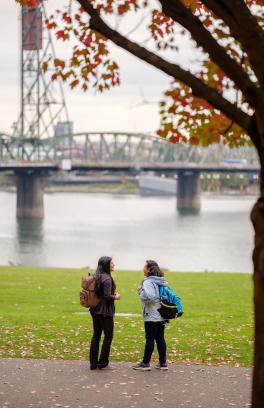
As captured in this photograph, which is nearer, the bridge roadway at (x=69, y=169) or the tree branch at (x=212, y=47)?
the tree branch at (x=212, y=47)

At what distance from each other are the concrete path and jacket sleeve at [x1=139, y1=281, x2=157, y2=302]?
100 cm

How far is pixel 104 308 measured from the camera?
1176cm

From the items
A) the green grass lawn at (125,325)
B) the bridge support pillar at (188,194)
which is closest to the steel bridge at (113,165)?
the bridge support pillar at (188,194)

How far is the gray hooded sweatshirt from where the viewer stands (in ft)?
37.8

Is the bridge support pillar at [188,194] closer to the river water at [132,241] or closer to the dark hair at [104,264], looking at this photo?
the river water at [132,241]

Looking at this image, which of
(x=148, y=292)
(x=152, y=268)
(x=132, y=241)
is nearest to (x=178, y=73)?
(x=152, y=268)

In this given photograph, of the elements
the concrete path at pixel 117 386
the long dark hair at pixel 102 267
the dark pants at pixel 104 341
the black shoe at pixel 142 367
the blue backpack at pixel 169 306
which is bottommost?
the concrete path at pixel 117 386

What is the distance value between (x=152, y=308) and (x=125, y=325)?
4239 mm

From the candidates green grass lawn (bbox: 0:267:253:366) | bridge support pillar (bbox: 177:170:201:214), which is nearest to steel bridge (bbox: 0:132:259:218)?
bridge support pillar (bbox: 177:170:201:214)

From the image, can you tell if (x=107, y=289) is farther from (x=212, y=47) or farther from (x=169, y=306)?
(x=212, y=47)

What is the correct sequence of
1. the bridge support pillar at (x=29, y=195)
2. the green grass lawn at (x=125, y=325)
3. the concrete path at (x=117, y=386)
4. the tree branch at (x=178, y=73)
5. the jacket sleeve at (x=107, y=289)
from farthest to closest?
the bridge support pillar at (x=29, y=195)
the green grass lawn at (x=125, y=325)
the jacket sleeve at (x=107, y=289)
the concrete path at (x=117, y=386)
the tree branch at (x=178, y=73)

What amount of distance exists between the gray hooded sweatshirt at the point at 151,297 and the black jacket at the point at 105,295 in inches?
15.6

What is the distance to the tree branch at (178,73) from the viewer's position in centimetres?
762

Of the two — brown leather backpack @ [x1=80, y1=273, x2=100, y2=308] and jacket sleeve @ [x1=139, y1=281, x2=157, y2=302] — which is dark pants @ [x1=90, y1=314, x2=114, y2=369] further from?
jacket sleeve @ [x1=139, y1=281, x2=157, y2=302]
